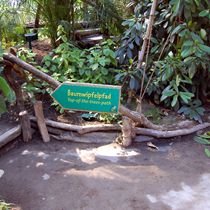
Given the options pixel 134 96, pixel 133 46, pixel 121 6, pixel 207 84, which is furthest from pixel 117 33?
pixel 207 84

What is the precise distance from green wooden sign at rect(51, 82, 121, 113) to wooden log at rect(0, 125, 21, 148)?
0.88 metres

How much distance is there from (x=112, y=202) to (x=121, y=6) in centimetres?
315

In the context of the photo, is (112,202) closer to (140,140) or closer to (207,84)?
(140,140)

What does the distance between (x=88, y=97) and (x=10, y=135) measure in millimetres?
1109

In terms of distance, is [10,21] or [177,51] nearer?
[177,51]

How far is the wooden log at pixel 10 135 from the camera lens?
124 inches

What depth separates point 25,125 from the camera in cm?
330

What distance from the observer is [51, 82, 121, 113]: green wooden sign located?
2562mm

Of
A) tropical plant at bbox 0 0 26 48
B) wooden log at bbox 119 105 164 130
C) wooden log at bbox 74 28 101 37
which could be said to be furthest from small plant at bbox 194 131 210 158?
tropical plant at bbox 0 0 26 48

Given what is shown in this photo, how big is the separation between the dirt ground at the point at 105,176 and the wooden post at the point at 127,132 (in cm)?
8

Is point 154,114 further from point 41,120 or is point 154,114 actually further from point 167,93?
point 41,120

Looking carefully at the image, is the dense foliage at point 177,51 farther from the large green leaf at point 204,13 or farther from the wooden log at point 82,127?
the wooden log at point 82,127

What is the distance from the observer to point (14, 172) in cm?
288

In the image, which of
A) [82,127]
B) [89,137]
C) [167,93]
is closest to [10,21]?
→ [82,127]
